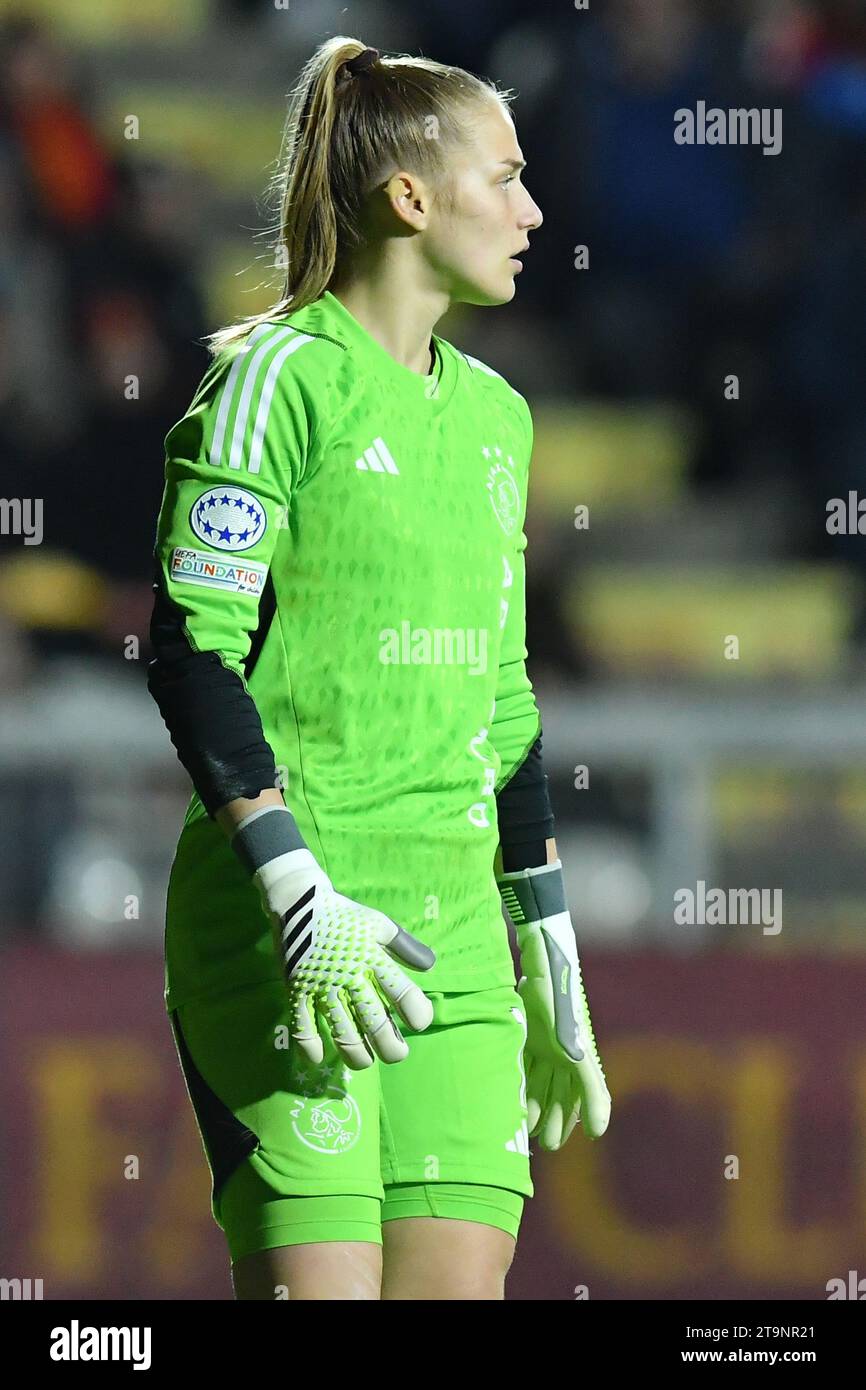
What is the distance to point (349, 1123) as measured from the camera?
2410 millimetres

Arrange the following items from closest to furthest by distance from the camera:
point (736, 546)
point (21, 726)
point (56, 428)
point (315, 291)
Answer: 1. point (315, 291)
2. point (21, 726)
3. point (56, 428)
4. point (736, 546)

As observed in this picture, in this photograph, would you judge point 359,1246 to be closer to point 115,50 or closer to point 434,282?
point 434,282

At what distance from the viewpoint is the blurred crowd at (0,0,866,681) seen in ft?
24.1

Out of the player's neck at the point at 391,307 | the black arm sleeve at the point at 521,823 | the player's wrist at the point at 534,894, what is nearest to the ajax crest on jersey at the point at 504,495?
the player's neck at the point at 391,307

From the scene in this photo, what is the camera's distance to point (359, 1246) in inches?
93.7

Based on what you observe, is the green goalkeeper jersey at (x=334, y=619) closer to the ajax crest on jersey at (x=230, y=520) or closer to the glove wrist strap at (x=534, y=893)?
the ajax crest on jersey at (x=230, y=520)

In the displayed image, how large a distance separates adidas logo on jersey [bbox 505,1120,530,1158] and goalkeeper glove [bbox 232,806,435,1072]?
0.33 m

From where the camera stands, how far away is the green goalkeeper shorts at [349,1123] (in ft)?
7.82

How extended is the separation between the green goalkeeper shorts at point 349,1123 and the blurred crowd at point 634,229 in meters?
4.82

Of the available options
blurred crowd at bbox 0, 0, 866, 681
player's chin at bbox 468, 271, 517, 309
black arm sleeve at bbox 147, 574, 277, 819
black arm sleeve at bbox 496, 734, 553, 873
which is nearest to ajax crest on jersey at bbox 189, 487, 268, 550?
black arm sleeve at bbox 147, 574, 277, 819

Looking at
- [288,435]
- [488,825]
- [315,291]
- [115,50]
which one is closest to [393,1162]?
[488,825]

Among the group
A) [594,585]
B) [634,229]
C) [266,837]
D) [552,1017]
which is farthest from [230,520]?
[634,229]

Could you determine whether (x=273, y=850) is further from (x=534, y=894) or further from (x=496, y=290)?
(x=496, y=290)

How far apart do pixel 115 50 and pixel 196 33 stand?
34 centimetres
